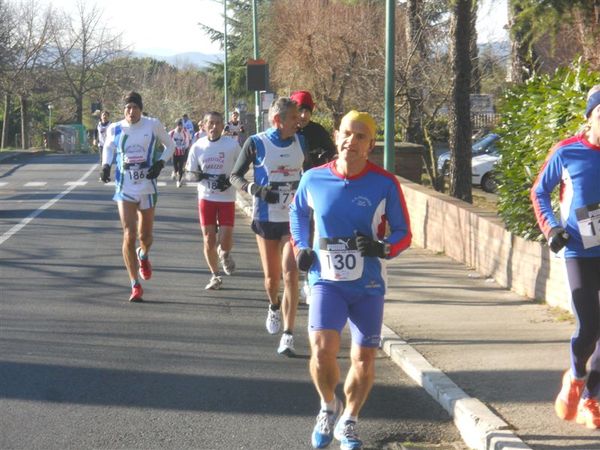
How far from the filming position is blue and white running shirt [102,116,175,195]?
35.3ft

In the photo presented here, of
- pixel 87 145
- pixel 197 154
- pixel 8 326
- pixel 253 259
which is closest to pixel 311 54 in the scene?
pixel 253 259

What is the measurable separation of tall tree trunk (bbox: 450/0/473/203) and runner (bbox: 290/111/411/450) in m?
11.2

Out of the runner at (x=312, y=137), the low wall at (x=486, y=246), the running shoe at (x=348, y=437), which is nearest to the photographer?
the running shoe at (x=348, y=437)

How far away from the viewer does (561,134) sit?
10.3 metres

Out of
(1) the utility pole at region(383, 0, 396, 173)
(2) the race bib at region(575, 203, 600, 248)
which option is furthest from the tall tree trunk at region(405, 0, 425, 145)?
(2) the race bib at region(575, 203, 600, 248)

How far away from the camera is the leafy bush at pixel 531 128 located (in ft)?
33.9

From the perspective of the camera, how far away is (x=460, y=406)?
6527mm

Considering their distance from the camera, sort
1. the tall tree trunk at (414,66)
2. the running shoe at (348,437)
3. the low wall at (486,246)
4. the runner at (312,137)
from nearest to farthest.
Answer: the running shoe at (348,437) < the runner at (312,137) < the low wall at (486,246) < the tall tree trunk at (414,66)

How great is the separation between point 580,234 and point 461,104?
11899 mm

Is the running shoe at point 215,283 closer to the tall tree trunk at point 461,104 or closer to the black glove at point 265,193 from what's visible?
the black glove at point 265,193

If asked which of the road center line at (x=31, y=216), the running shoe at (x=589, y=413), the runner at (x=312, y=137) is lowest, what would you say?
the road center line at (x=31, y=216)

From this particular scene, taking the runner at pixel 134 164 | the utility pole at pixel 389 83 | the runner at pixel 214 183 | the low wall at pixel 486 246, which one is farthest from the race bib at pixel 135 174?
the utility pole at pixel 389 83

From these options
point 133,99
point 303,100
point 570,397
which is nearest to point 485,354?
point 570,397

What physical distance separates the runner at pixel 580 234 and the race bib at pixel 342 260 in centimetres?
107
